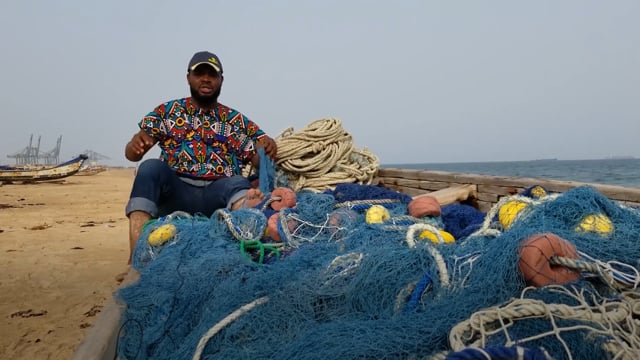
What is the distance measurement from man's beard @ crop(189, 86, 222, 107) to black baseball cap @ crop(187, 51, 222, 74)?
0.58 ft

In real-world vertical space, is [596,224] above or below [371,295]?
above

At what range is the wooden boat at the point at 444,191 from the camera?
1610 mm

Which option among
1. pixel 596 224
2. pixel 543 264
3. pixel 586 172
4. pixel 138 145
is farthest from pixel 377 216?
pixel 586 172

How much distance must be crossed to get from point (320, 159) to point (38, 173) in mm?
22557

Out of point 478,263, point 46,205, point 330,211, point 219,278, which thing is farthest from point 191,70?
point 46,205

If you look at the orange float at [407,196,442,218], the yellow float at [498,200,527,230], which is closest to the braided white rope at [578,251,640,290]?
the yellow float at [498,200,527,230]

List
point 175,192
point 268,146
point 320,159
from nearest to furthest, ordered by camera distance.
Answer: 1. point 175,192
2. point 268,146
3. point 320,159

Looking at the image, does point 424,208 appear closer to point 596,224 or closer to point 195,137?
point 596,224

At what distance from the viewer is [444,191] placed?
3.60m

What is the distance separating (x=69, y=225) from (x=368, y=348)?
8557mm

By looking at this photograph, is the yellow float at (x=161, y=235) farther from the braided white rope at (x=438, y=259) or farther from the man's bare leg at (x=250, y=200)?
the braided white rope at (x=438, y=259)

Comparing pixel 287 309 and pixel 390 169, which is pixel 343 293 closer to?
pixel 287 309

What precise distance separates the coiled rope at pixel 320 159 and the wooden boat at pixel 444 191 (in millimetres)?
422

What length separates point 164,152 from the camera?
3.36 meters
